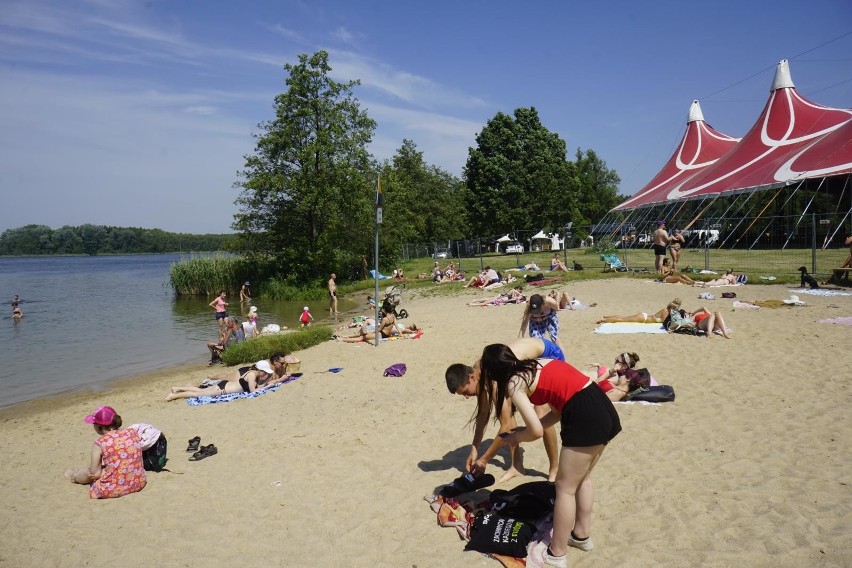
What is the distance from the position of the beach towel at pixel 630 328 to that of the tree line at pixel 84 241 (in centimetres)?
15795

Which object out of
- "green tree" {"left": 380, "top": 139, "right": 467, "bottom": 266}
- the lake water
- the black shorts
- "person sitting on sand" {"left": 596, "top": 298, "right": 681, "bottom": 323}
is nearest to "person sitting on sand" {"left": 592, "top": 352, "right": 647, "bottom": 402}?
the black shorts

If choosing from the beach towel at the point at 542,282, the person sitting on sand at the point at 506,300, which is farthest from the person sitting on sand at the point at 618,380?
the beach towel at the point at 542,282

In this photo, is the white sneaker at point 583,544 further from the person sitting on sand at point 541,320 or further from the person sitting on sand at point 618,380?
the person sitting on sand at point 541,320

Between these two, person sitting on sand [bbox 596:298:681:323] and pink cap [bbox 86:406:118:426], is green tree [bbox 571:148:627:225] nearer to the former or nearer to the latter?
person sitting on sand [bbox 596:298:681:323]

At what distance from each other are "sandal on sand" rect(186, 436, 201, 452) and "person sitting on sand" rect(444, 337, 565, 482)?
12.3 feet

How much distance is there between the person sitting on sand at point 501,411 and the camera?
403cm

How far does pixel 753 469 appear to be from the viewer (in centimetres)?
499

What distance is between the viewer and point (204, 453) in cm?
656

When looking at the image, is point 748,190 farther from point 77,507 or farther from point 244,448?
point 77,507

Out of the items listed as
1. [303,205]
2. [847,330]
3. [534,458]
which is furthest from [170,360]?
[303,205]

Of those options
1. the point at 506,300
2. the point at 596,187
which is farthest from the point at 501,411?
the point at 596,187

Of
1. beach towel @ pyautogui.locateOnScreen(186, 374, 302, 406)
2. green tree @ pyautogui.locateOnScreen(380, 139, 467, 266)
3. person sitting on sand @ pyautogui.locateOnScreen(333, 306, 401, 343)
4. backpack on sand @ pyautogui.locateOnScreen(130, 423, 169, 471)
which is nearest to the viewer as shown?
backpack on sand @ pyautogui.locateOnScreen(130, 423, 169, 471)

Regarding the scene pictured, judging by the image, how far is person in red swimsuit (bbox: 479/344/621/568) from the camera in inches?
136

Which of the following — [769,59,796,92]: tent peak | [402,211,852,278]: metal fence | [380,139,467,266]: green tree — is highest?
[769,59,796,92]: tent peak
